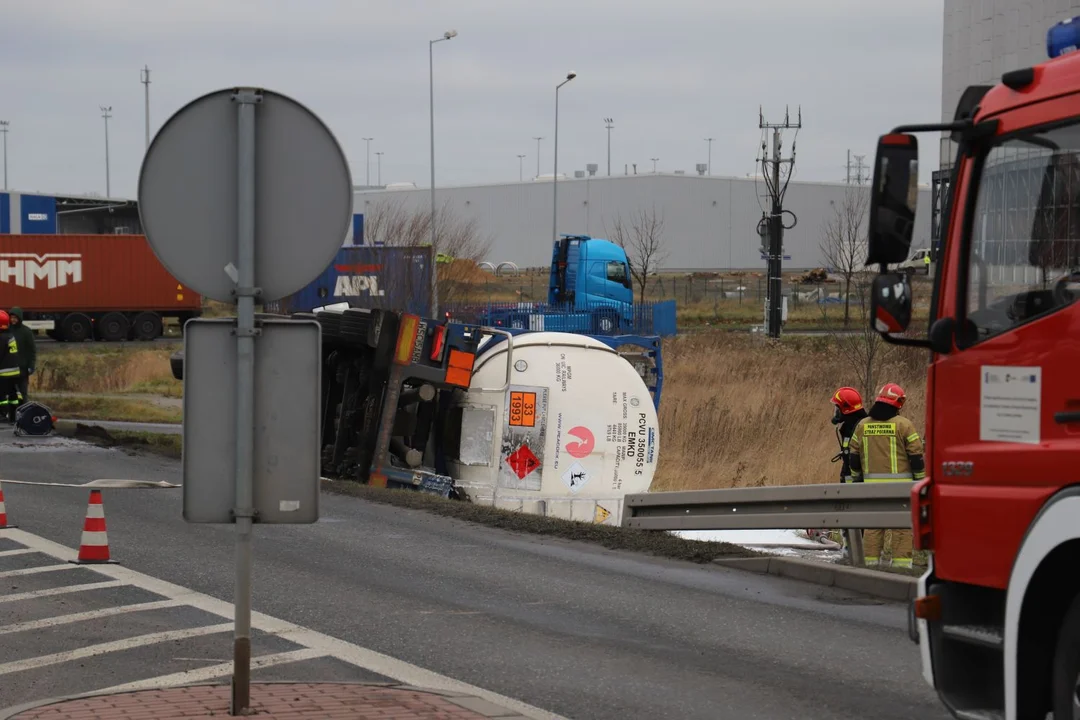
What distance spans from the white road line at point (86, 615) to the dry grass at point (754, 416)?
414 inches

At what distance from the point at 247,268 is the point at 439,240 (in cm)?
3521

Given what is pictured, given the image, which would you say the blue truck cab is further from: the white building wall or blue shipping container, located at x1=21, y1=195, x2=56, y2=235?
blue shipping container, located at x1=21, y1=195, x2=56, y2=235

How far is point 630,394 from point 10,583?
8431 mm

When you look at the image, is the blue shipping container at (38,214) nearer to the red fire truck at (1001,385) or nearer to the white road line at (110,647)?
the white road line at (110,647)

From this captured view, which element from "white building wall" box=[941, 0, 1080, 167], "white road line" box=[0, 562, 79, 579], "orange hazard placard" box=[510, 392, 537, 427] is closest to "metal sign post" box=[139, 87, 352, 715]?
"white road line" box=[0, 562, 79, 579]

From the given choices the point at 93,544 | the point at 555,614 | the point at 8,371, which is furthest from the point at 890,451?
the point at 8,371

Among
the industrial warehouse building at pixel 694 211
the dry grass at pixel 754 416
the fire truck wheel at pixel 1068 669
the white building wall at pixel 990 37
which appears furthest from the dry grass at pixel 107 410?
the industrial warehouse building at pixel 694 211

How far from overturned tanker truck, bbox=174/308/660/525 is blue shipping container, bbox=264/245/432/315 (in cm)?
1692

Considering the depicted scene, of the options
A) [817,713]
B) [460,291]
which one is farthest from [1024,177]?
[460,291]

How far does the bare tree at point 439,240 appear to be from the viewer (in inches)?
1444

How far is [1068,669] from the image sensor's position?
452 centimetres

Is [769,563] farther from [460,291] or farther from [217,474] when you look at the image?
[460,291]

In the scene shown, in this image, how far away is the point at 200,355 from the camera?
548cm

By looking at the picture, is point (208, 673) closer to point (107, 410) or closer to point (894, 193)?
point (894, 193)
